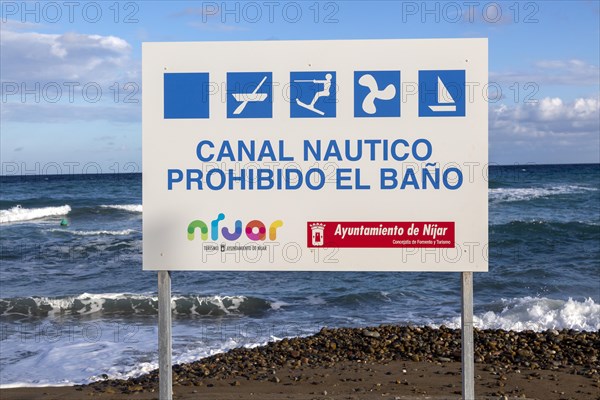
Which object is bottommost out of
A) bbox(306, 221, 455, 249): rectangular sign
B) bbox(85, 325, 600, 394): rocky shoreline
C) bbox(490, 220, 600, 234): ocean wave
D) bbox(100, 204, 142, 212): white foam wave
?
bbox(85, 325, 600, 394): rocky shoreline

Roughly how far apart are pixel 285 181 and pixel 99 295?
389 inches

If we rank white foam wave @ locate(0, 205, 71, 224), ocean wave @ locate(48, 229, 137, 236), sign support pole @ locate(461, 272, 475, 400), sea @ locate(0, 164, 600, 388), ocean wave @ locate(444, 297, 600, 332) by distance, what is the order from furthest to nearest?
white foam wave @ locate(0, 205, 71, 224)
ocean wave @ locate(48, 229, 137, 236)
ocean wave @ locate(444, 297, 600, 332)
sea @ locate(0, 164, 600, 388)
sign support pole @ locate(461, 272, 475, 400)

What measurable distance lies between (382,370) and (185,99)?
13.2 feet

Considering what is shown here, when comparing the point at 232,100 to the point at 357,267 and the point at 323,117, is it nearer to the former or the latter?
the point at 323,117

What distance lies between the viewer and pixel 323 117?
440 centimetres

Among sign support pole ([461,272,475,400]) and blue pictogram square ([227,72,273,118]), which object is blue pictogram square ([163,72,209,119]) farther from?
sign support pole ([461,272,475,400])

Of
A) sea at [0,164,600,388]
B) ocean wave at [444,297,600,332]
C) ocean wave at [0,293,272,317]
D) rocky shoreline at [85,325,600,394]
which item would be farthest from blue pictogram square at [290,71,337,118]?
ocean wave at [0,293,272,317]

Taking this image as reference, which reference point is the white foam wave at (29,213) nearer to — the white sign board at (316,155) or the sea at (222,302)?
the sea at (222,302)

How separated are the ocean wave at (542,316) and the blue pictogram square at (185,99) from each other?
23.2 ft

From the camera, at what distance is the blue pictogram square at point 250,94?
14.5 feet

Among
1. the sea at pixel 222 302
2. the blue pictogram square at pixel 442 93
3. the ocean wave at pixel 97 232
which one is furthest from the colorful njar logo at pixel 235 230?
the ocean wave at pixel 97 232

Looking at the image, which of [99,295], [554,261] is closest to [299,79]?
[99,295]

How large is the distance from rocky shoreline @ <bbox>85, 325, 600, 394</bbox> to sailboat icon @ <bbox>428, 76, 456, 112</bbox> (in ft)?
11.9

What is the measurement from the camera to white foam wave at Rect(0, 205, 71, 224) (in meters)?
34.1
